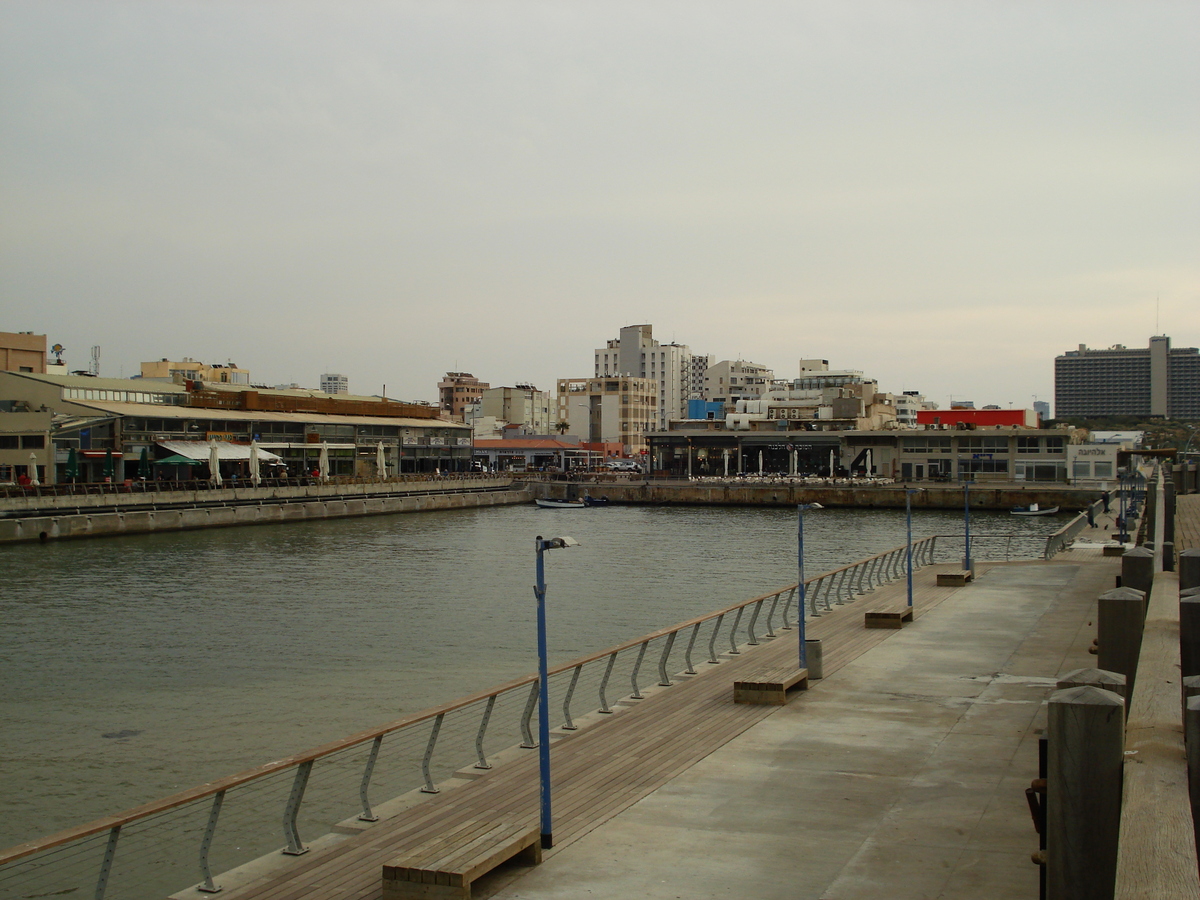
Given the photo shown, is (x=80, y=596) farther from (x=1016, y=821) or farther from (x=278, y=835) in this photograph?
(x=1016, y=821)

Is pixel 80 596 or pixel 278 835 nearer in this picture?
pixel 278 835

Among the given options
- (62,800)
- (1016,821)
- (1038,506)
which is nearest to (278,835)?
(62,800)

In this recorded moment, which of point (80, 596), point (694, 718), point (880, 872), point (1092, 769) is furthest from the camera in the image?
point (80, 596)

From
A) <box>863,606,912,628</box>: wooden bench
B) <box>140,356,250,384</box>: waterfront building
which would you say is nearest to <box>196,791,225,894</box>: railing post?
<box>863,606,912,628</box>: wooden bench

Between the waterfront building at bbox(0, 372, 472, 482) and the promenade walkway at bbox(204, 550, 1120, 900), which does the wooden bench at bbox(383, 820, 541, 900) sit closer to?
the promenade walkway at bbox(204, 550, 1120, 900)

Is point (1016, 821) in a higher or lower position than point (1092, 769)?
lower

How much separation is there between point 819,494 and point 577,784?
287 ft

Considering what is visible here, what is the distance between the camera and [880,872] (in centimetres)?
1006

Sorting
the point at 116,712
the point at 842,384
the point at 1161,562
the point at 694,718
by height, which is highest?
the point at 842,384

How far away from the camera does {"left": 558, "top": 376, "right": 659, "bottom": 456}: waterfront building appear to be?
587 ft

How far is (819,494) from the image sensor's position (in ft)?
322

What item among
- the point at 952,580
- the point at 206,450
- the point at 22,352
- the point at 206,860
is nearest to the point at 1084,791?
the point at 206,860

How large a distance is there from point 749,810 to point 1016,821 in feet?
9.43

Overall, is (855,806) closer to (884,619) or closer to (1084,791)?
(1084,791)
